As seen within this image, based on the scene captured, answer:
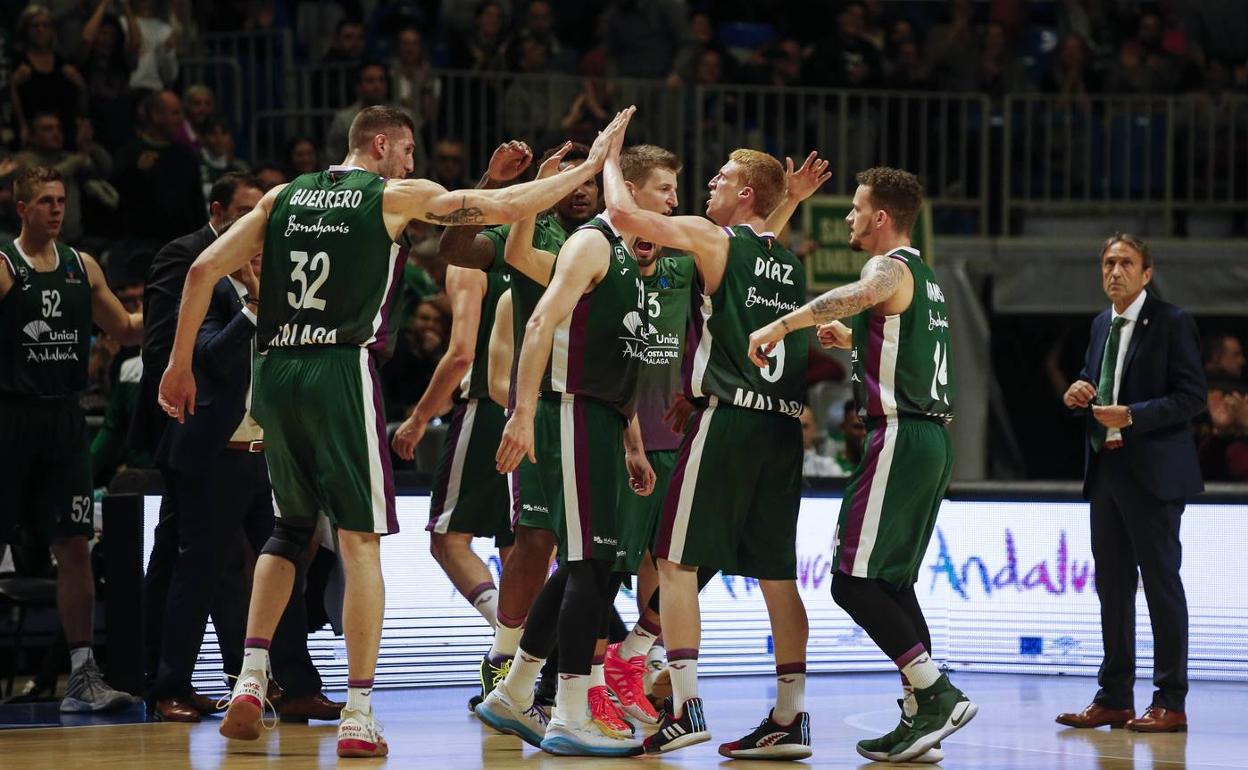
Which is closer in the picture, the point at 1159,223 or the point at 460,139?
the point at 460,139

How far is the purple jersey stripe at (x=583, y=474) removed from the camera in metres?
6.43

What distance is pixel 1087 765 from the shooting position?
6.64 m

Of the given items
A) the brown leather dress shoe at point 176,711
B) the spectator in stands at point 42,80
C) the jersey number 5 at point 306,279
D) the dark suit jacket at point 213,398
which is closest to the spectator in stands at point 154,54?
the spectator in stands at point 42,80

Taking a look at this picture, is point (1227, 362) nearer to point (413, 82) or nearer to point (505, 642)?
point (413, 82)

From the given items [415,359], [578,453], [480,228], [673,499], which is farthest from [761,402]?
[415,359]

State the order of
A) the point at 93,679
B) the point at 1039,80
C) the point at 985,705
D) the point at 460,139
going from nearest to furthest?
the point at 93,679, the point at 985,705, the point at 460,139, the point at 1039,80

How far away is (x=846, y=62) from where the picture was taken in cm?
1614

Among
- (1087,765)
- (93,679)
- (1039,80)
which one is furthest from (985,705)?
(1039,80)

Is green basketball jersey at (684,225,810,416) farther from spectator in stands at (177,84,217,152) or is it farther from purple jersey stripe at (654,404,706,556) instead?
spectator in stands at (177,84,217,152)

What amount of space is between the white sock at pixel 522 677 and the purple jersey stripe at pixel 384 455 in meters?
0.69

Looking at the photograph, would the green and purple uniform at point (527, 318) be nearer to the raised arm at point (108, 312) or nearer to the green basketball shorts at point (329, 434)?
the green basketball shorts at point (329, 434)

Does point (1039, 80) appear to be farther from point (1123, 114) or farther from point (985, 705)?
point (985, 705)

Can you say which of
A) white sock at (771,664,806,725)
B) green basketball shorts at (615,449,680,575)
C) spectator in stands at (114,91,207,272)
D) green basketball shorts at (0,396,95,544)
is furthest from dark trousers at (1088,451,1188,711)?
spectator in stands at (114,91,207,272)

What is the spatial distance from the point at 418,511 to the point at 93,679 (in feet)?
6.08
